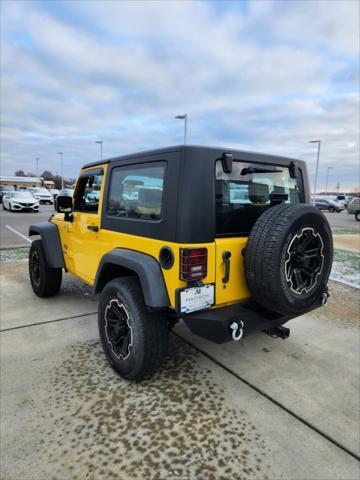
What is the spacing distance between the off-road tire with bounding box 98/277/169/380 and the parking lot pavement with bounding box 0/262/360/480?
0.56ft

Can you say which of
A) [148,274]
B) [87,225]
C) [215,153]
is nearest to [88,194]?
[87,225]

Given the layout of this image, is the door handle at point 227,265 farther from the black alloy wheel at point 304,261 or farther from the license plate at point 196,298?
the black alloy wheel at point 304,261

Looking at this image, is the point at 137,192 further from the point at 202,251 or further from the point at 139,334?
the point at 139,334

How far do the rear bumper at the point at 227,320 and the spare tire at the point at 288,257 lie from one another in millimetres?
133

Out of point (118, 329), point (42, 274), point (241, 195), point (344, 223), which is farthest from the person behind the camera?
point (344, 223)

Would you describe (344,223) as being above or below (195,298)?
below

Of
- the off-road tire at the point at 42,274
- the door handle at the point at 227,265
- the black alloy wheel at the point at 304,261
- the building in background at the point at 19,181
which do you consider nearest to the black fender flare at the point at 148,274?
the door handle at the point at 227,265

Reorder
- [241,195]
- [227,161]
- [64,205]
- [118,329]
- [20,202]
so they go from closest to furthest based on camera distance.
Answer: [227,161] → [241,195] → [118,329] → [64,205] → [20,202]

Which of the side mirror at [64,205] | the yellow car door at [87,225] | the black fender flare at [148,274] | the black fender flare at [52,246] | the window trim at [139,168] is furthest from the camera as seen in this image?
the black fender flare at [52,246]

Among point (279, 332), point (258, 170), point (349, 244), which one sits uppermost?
point (258, 170)

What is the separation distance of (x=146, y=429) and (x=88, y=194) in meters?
2.43

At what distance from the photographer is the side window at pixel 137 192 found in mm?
2562

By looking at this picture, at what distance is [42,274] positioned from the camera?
452 centimetres

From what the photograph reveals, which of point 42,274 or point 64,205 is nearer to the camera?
point 64,205
